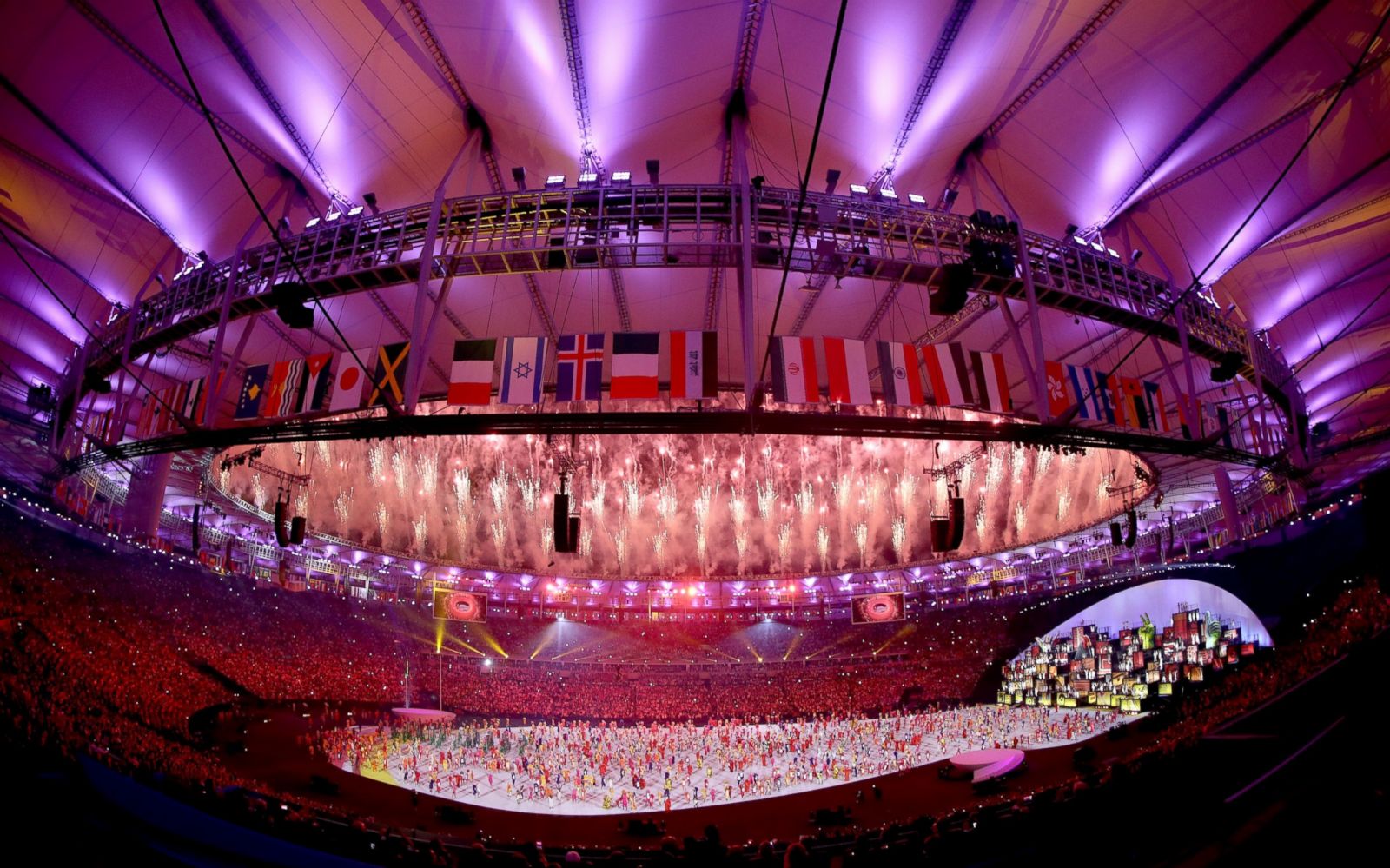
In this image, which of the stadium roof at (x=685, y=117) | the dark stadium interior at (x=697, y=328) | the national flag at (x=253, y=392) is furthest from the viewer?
the national flag at (x=253, y=392)

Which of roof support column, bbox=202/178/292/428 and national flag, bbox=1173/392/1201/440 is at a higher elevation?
roof support column, bbox=202/178/292/428

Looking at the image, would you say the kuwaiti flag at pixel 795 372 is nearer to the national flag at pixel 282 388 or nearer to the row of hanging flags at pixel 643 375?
the row of hanging flags at pixel 643 375

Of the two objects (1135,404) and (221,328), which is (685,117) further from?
(1135,404)

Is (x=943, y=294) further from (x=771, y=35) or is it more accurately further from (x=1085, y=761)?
(x=1085, y=761)

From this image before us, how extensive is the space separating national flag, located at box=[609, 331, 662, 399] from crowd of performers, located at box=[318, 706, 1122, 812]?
605 inches

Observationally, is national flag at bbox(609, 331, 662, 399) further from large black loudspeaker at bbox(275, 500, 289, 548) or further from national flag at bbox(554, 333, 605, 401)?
large black loudspeaker at bbox(275, 500, 289, 548)

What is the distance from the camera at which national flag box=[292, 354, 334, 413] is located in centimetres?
1335

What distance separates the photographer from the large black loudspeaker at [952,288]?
1125cm

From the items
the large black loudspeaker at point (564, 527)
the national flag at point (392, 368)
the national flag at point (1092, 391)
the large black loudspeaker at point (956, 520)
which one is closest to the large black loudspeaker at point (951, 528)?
the large black loudspeaker at point (956, 520)

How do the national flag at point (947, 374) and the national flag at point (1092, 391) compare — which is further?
the national flag at point (1092, 391)

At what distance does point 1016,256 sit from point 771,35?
23.0 ft

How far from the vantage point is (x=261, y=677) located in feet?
102

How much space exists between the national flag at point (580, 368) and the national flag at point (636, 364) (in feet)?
1.23

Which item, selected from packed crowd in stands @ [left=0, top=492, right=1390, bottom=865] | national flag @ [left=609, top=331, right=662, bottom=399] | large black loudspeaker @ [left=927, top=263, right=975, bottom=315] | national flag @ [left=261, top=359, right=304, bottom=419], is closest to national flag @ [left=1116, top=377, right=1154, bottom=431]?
packed crowd in stands @ [left=0, top=492, right=1390, bottom=865]
